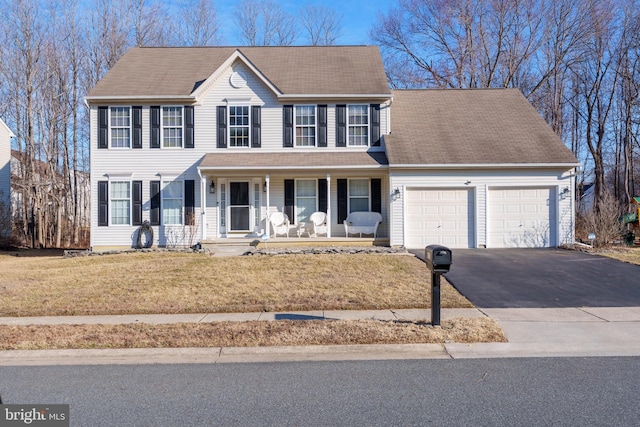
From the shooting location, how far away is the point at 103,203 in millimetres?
18375

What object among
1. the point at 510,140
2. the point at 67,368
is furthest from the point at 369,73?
the point at 67,368

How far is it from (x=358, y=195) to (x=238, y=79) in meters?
6.74

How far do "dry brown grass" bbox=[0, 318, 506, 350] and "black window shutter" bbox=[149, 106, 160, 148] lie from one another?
1183 centimetres

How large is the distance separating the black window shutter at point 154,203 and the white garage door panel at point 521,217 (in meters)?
12.9

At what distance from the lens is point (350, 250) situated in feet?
49.7

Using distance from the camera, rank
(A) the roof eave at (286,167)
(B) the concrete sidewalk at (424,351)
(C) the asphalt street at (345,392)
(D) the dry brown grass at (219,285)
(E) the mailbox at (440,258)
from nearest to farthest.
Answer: (C) the asphalt street at (345,392) → (B) the concrete sidewalk at (424,351) → (E) the mailbox at (440,258) → (D) the dry brown grass at (219,285) → (A) the roof eave at (286,167)

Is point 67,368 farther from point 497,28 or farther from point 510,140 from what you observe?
point 497,28

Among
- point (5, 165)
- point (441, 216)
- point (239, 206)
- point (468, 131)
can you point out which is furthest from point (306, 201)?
point (5, 165)

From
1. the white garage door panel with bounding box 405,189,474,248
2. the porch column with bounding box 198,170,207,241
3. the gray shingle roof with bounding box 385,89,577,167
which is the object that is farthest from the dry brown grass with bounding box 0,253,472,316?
the gray shingle roof with bounding box 385,89,577,167

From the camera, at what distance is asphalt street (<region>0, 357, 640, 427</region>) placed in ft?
14.0

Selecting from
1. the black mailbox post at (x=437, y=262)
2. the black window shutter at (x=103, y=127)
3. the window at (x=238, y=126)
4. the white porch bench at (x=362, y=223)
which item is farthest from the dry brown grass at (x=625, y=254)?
the black window shutter at (x=103, y=127)

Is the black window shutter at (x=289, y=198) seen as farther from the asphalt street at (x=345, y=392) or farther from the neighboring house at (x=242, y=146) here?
the asphalt street at (x=345, y=392)

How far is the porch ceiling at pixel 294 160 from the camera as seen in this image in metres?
17.0

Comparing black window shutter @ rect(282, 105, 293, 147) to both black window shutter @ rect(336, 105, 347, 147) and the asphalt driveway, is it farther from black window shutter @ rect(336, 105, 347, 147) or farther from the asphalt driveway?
the asphalt driveway
